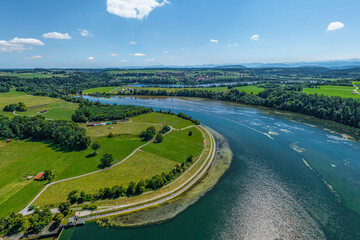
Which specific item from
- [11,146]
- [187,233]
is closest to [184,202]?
[187,233]

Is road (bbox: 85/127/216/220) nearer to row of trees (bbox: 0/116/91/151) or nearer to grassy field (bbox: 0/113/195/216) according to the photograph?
grassy field (bbox: 0/113/195/216)

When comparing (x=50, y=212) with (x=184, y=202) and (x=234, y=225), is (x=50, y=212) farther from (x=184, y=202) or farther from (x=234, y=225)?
(x=234, y=225)

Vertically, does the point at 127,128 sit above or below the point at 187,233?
above

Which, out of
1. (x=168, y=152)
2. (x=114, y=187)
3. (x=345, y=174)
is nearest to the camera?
(x=114, y=187)

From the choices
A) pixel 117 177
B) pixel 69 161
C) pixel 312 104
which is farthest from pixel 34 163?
pixel 312 104

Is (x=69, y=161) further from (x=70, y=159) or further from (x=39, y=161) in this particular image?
(x=39, y=161)

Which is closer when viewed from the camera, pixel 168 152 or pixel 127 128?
pixel 168 152
